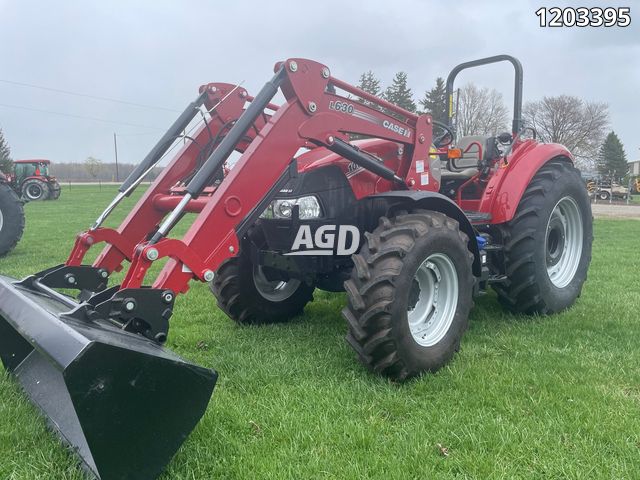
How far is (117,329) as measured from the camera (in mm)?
2553

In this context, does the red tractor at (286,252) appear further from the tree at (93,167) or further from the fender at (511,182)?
the tree at (93,167)

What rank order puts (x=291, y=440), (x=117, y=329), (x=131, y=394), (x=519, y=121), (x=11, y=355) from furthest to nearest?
(x=519, y=121)
(x=11, y=355)
(x=291, y=440)
(x=117, y=329)
(x=131, y=394)

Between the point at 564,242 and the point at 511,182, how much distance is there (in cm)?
118

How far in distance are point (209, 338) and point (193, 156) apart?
148cm

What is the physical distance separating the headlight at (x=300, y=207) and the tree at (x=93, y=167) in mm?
69608

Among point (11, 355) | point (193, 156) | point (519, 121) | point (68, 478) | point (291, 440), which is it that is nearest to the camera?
point (68, 478)

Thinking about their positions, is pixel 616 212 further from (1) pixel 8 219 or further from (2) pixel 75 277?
(2) pixel 75 277

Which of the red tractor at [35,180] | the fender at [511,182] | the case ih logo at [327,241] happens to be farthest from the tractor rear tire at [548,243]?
the red tractor at [35,180]

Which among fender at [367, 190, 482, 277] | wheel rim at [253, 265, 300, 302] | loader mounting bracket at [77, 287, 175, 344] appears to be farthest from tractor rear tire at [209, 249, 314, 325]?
loader mounting bracket at [77, 287, 175, 344]

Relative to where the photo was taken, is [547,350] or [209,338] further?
[209,338]

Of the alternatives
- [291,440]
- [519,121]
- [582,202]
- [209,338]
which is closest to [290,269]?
[209,338]

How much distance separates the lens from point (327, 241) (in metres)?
3.82

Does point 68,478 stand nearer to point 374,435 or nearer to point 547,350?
point 374,435

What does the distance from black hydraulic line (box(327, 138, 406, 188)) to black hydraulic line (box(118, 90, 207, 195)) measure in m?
1.28
